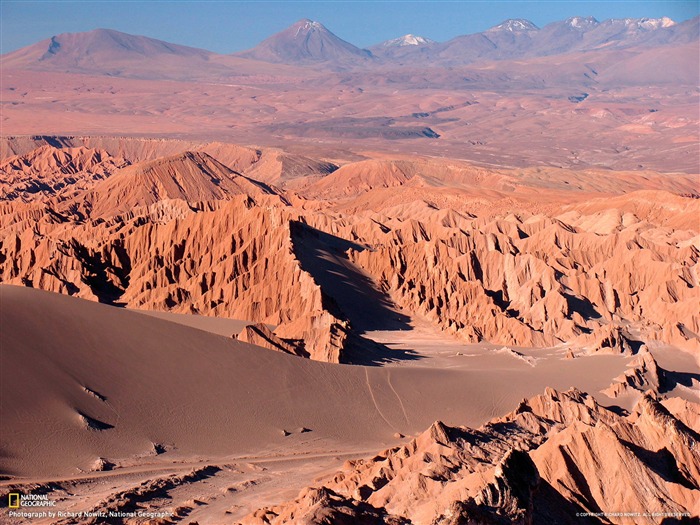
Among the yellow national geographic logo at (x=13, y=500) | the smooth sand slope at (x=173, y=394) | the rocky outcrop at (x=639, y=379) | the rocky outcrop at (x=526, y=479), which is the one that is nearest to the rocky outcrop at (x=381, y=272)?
the rocky outcrop at (x=639, y=379)

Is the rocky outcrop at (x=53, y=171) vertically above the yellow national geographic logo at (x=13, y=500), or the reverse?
the rocky outcrop at (x=53, y=171)

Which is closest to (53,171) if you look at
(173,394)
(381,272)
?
(381,272)

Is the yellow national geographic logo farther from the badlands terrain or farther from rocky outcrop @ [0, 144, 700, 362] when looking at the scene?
rocky outcrop @ [0, 144, 700, 362]

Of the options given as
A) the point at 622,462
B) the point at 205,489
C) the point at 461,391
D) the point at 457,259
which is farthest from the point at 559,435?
the point at 457,259

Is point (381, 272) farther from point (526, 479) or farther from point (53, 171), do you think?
point (53, 171)

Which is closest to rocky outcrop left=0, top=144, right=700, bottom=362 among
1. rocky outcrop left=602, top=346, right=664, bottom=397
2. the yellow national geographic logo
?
rocky outcrop left=602, top=346, right=664, bottom=397

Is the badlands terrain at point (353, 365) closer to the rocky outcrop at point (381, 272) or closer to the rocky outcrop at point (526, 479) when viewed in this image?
the rocky outcrop at point (526, 479)

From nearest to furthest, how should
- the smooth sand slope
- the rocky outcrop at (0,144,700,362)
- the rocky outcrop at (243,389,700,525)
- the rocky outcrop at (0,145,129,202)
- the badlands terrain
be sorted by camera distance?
1. the rocky outcrop at (243,389,700,525)
2. the badlands terrain
3. the smooth sand slope
4. the rocky outcrop at (0,144,700,362)
5. the rocky outcrop at (0,145,129,202)
